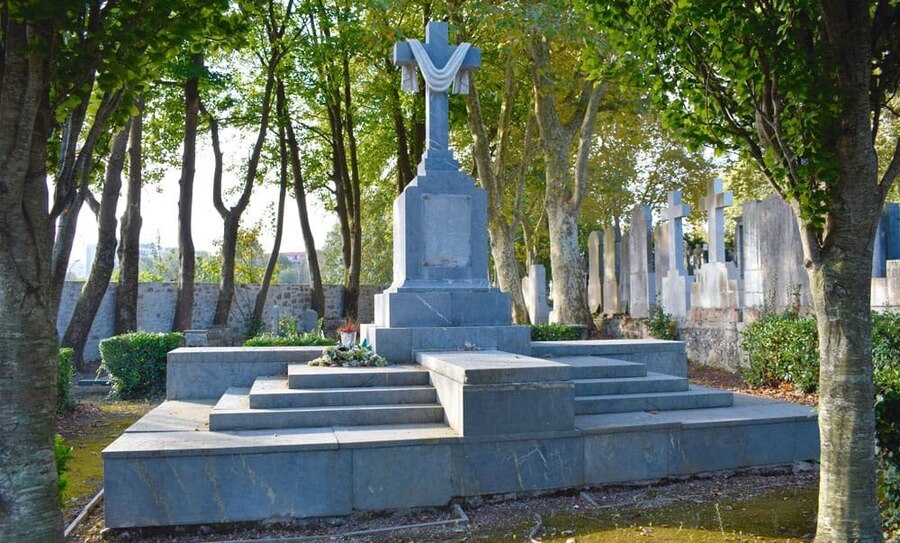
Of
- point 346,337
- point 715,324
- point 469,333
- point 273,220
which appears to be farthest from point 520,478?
point 273,220

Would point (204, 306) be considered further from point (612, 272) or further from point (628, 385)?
point (628, 385)

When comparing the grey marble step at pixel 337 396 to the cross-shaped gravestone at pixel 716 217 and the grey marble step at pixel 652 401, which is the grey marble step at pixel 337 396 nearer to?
the grey marble step at pixel 652 401

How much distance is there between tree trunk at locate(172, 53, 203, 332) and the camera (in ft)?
56.5

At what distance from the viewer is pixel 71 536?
17.4 feet

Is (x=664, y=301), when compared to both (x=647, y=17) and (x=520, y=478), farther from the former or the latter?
(x=647, y=17)

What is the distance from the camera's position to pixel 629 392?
7.62m

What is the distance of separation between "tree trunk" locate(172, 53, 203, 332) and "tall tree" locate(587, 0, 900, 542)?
14.8 metres

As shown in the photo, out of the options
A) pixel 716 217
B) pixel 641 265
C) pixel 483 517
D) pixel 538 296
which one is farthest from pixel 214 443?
pixel 538 296

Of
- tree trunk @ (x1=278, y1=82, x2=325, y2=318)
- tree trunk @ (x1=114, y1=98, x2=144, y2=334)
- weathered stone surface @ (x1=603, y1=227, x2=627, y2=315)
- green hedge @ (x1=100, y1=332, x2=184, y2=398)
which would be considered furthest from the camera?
tree trunk @ (x1=278, y1=82, x2=325, y2=318)

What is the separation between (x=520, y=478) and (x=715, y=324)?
859 cm

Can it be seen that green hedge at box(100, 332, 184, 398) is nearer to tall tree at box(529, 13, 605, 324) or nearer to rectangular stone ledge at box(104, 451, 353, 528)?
rectangular stone ledge at box(104, 451, 353, 528)

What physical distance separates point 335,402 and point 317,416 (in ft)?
1.09

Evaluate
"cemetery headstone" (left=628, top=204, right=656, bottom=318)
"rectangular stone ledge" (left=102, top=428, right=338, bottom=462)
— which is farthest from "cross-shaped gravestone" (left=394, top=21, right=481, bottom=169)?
"cemetery headstone" (left=628, top=204, right=656, bottom=318)

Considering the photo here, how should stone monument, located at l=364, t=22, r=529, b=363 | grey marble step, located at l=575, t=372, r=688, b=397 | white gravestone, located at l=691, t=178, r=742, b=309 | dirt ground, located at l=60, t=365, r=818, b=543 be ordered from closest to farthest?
1. dirt ground, located at l=60, t=365, r=818, b=543
2. grey marble step, located at l=575, t=372, r=688, b=397
3. stone monument, located at l=364, t=22, r=529, b=363
4. white gravestone, located at l=691, t=178, r=742, b=309
